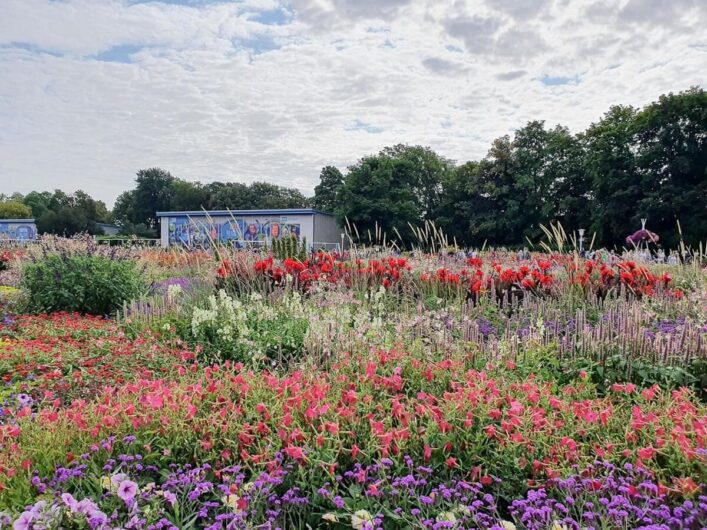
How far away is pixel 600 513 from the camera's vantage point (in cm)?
181

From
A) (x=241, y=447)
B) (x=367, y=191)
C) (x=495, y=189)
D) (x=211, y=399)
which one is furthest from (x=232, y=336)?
(x=367, y=191)

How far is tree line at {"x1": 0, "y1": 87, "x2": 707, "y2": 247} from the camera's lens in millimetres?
24969

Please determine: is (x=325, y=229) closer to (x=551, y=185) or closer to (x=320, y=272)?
(x=551, y=185)

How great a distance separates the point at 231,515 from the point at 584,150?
33.6 meters

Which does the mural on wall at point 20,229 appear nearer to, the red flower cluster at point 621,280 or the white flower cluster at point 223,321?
the white flower cluster at point 223,321

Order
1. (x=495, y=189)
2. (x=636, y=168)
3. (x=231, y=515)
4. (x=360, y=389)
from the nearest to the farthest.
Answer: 1. (x=231, y=515)
2. (x=360, y=389)
3. (x=636, y=168)
4. (x=495, y=189)

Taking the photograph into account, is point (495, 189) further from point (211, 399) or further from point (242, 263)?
point (211, 399)

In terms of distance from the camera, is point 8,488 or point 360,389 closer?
point 8,488

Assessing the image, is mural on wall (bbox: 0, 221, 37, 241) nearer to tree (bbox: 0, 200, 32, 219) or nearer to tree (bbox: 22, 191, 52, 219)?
tree (bbox: 0, 200, 32, 219)

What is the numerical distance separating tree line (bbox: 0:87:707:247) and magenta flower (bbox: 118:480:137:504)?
15.5 metres

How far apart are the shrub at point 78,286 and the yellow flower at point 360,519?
20.6ft

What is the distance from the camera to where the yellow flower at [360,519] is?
1670 millimetres

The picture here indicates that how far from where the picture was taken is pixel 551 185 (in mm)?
32219

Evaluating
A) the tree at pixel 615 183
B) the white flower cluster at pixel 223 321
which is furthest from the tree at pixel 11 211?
the white flower cluster at pixel 223 321
